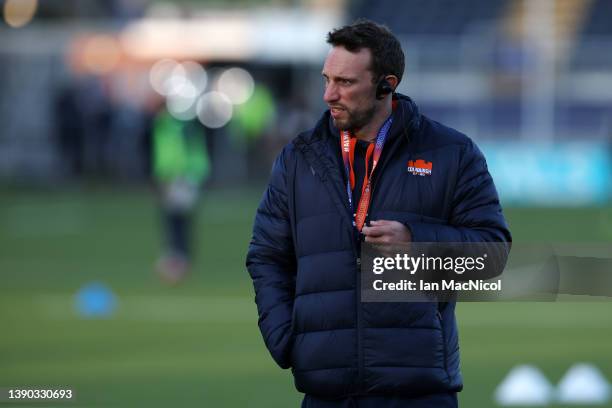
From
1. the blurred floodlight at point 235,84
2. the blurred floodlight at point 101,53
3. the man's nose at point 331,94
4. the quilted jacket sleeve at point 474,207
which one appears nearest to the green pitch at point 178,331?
the quilted jacket sleeve at point 474,207

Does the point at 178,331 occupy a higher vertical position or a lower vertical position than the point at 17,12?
lower

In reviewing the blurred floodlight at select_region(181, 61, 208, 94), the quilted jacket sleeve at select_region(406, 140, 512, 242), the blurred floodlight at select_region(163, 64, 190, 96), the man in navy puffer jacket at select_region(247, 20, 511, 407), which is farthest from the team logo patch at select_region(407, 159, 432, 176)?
the blurred floodlight at select_region(181, 61, 208, 94)

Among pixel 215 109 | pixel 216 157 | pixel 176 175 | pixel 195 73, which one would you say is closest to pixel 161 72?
pixel 195 73

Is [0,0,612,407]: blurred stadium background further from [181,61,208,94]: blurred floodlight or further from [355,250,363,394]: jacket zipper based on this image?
[355,250,363,394]: jacket zipper

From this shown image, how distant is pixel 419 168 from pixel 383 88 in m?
0.32

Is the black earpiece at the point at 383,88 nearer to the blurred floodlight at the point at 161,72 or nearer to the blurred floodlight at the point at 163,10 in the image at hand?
the blurred floodlight at the point at 161,72

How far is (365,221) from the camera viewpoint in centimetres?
530

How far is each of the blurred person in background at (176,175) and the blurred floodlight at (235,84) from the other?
63.1 feet

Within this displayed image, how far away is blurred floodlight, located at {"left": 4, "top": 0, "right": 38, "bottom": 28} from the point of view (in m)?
35.8

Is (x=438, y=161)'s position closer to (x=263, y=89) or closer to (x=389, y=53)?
(x=389, y=53)

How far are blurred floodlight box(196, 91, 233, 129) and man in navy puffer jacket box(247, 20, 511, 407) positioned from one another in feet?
101

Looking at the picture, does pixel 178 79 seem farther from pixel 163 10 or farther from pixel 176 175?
pixel 176 175

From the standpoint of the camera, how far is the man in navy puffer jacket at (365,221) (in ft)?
17.2

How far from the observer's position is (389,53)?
5391 millimetres
